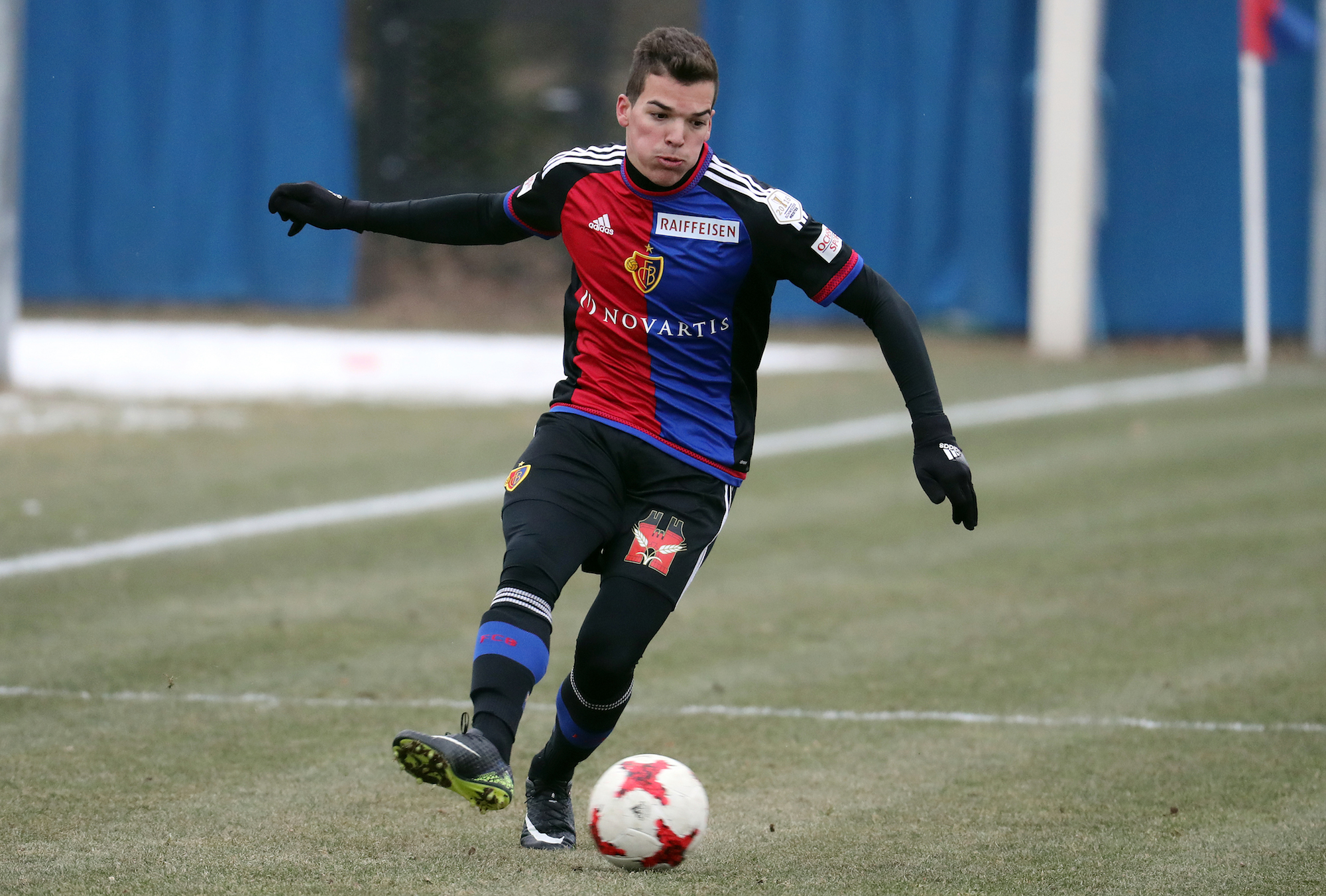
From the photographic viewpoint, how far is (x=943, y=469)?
173 inches

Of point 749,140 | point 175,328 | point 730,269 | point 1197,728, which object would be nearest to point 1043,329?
point 749,140

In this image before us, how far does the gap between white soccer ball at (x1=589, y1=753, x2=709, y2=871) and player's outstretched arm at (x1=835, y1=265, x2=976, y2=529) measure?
98 cm

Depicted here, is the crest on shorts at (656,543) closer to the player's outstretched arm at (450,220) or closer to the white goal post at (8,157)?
the player's outstretched arm at (450,220)

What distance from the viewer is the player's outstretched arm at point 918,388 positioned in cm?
442

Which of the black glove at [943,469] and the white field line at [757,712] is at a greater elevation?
the black glove at [943,469]

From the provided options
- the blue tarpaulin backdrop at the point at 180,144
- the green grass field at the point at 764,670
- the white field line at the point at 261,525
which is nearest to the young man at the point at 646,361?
the green grass field at the point at 764,670

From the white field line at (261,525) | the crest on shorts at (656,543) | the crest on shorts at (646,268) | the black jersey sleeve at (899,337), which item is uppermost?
the crest on shorts at (646,268)

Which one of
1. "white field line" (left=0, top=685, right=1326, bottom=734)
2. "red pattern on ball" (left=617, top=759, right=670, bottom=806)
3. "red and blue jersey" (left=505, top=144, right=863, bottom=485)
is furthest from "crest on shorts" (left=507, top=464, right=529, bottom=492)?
"white field line" (left=0, top=685, right=1326, bottom=734)

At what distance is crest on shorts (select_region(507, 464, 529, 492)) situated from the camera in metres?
4.55

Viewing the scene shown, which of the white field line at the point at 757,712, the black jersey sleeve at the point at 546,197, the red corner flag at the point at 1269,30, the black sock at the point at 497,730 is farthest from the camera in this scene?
the red corner flag at the point at 1269,30

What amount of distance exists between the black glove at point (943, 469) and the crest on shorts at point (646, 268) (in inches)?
31.5

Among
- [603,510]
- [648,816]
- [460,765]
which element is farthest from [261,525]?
[460,765]

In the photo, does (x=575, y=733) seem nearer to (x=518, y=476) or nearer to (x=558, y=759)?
(x=558, y=759)

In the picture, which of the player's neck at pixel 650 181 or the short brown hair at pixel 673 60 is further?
the player's neck at pixel 650 181
